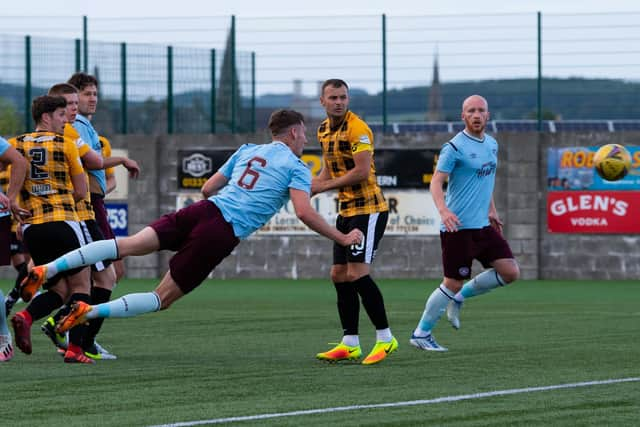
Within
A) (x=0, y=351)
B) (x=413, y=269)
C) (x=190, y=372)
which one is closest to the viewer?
(x=190, y=372)

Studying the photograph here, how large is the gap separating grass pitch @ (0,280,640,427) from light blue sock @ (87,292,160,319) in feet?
1.33

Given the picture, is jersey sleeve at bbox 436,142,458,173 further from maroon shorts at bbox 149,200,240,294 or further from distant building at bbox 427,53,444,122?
distant building at bbox 427,53,444,122

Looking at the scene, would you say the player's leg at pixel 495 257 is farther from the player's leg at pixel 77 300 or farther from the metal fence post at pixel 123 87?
the metal fence post at pixel 123 87

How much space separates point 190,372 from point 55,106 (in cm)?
222

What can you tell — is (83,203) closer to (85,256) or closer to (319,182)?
(85,256)

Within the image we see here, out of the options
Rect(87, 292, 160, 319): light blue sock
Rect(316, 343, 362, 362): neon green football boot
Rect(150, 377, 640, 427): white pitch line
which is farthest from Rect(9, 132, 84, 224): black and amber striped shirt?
Rect(150, 377, 640, 427): white pitch line

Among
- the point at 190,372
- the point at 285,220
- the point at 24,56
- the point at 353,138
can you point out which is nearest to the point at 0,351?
the point at 190,372

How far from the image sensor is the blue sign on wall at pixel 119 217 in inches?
992

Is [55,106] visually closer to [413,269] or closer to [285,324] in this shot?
[285,324]

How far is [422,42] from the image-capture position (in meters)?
24.8

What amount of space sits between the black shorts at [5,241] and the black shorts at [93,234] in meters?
1.61

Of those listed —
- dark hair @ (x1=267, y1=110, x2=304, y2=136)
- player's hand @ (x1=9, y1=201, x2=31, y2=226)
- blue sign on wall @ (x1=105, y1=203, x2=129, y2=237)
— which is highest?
dark hair @ (x1=267, y1=110, x2=304, y2=136)

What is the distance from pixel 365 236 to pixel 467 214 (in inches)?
47.9

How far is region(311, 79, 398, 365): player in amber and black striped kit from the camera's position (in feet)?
33.2
